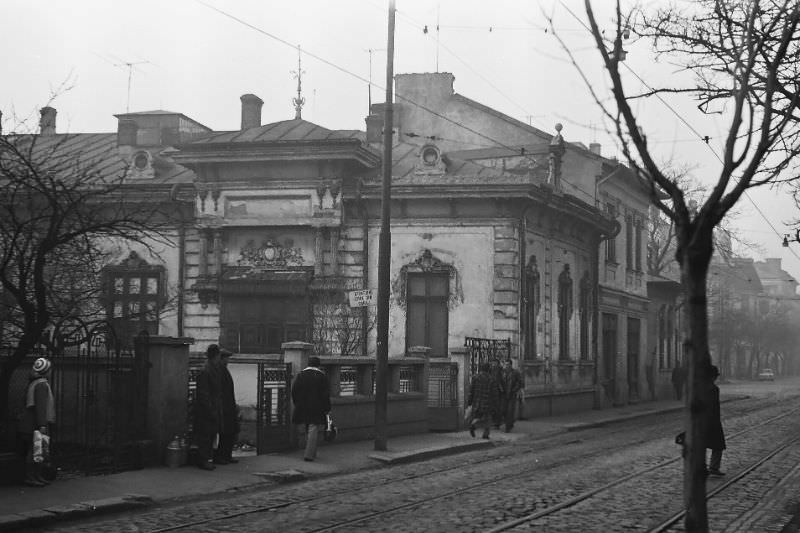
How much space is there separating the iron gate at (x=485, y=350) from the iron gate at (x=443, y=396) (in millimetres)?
932

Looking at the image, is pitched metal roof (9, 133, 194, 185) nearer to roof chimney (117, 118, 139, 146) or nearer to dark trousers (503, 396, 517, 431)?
roof chimney (117, 118, 139, 146)

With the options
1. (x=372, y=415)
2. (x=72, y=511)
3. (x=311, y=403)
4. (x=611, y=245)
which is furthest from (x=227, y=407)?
(x=611, y=245)

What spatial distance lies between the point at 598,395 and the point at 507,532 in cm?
2636

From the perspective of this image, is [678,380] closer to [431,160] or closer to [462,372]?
[431,160]

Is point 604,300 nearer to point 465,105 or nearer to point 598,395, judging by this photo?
point 598,395

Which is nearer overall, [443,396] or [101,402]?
[101,402]

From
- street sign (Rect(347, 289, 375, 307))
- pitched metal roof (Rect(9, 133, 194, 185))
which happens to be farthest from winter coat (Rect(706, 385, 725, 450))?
pitched metal roof (Rect(9, 133, 194, 185))

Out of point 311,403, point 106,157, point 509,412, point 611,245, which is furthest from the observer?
point 611,245

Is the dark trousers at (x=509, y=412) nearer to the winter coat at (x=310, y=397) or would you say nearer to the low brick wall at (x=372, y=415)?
the low brick wall at (x=372, y=415)

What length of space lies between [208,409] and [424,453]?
189 inches

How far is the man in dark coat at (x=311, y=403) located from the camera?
16.7 meters

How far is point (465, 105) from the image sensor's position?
3844cm

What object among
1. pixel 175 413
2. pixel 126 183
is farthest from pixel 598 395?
pixel 175 413

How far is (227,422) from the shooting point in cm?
1570
